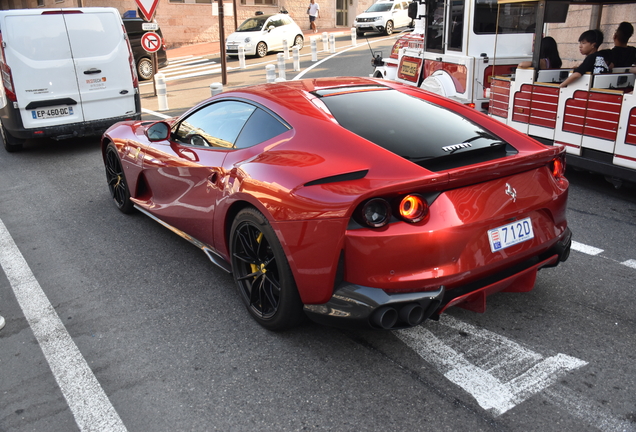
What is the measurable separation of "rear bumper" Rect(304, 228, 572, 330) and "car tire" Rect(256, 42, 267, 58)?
2093cm

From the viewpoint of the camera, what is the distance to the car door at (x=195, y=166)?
392 centimetres

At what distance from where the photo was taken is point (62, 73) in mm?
8648

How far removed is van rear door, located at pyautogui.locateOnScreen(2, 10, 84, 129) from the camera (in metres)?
8.30

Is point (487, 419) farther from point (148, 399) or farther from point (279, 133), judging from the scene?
point (279, 133)

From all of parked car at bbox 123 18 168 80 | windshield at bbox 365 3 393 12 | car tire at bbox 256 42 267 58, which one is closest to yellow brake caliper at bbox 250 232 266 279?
parked car at bbox 123 18 168 80

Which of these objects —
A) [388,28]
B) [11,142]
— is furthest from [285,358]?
[388,28]

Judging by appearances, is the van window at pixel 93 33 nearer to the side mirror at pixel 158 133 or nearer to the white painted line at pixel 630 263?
the side mirror at pixel 158 133

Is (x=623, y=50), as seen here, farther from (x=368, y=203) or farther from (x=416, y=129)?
(x=368, y=203)

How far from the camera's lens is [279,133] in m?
3.56

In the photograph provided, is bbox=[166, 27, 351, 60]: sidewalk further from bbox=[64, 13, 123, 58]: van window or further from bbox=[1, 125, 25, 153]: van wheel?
bbox=[1, 125, 25, 153]: van wheel

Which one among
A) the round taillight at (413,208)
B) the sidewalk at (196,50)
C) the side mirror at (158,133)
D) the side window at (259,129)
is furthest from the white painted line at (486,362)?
the sidewalk at (196,50)

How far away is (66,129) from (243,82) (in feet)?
28.5

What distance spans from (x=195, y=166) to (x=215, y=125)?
13.7 inches

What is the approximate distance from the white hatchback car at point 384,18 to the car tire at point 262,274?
27.2m
